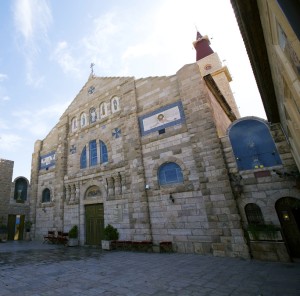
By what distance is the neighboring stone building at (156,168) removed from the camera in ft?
29.3

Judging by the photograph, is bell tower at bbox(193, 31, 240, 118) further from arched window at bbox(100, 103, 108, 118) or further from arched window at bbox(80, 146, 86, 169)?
arched window at bbox(80, 146, 86, 169)

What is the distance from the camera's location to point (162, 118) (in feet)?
39.5

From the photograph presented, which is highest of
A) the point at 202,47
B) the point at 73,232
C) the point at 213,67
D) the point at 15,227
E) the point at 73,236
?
the point at 202,47

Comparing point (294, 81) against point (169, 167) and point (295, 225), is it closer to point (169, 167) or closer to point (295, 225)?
point (295, 225)

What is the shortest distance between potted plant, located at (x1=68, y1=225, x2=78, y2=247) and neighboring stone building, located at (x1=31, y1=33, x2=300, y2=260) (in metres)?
0.33

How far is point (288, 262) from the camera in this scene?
7.17 meters

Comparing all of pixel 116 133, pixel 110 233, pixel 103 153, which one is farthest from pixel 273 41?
pixel 103 153

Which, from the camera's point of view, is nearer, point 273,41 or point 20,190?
point 273,41

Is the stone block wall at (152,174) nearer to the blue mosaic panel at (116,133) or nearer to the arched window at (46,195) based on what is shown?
the blue mosaic panel at (116,133)

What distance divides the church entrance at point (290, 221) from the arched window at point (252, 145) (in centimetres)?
162

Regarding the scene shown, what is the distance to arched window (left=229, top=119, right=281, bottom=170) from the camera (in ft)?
29.0

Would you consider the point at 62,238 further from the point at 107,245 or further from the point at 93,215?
the point at 107,245

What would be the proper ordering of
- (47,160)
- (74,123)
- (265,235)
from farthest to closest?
(47,160), (74,123), (265,235)

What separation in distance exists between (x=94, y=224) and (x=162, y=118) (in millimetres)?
8278
